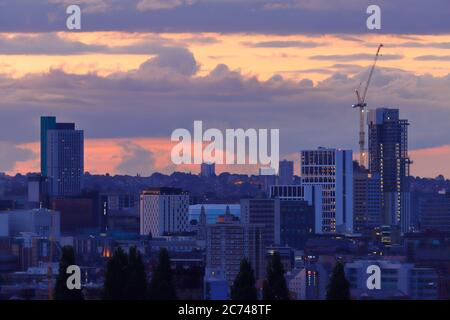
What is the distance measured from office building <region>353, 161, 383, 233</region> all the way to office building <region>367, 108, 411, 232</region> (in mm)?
401

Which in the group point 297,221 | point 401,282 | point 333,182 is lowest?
point 401,282

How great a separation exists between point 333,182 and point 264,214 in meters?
11.8

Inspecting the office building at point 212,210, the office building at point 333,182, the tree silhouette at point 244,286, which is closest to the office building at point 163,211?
the office building at point 212,210

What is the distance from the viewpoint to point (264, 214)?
175 feet

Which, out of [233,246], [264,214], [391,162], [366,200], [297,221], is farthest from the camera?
[366,200]

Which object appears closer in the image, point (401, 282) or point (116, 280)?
point (116, 280)

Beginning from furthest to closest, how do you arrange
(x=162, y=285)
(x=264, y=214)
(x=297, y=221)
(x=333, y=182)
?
(x=333, y=182)
(x=297, y=221)
(x=264, y=214)
(x=162, y=285)

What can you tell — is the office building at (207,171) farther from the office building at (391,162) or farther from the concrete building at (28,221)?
the office building at (391,162)

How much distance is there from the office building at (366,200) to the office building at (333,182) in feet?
1.15

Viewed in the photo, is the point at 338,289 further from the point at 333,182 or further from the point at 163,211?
the point at 333,182

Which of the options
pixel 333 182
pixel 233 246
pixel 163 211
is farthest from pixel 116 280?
pixel 333 182

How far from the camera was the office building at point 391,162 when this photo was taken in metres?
60.7

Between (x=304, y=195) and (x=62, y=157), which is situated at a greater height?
(x=62, y=157)
